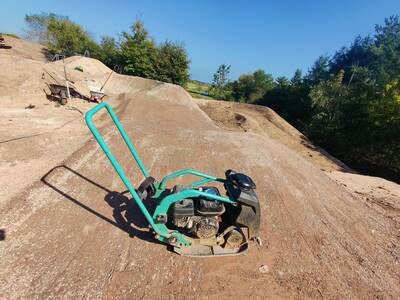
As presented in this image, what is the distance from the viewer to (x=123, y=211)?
14.4 feet

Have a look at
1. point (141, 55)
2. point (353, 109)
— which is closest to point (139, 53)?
point (141, 55)

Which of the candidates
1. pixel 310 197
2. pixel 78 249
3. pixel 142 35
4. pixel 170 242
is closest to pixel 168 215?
pixel 170 242

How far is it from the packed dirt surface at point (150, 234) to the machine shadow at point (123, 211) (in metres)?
0.02

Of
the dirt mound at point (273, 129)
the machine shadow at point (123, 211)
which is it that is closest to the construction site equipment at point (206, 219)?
the machine shadow at point (123, 211)

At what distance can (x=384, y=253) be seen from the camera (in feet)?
14.4

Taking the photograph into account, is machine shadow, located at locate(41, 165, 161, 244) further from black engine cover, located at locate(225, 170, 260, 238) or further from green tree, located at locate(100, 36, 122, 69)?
green tree, located at locate(100, 36, 122, 69)

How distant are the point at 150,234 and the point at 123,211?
0.92 metres

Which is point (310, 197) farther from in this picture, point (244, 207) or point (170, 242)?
point (170, 242)

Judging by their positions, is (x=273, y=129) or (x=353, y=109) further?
(x=353, y=109)

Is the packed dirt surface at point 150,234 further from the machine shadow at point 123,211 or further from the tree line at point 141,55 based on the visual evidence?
the tree line at point 141,55

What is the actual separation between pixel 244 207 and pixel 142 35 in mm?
29923

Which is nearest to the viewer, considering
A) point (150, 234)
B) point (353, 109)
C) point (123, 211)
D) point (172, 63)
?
point (150, 234)

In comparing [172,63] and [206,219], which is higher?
[172,63]

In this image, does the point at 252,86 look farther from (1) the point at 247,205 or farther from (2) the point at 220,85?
(1) the point at 247,205
